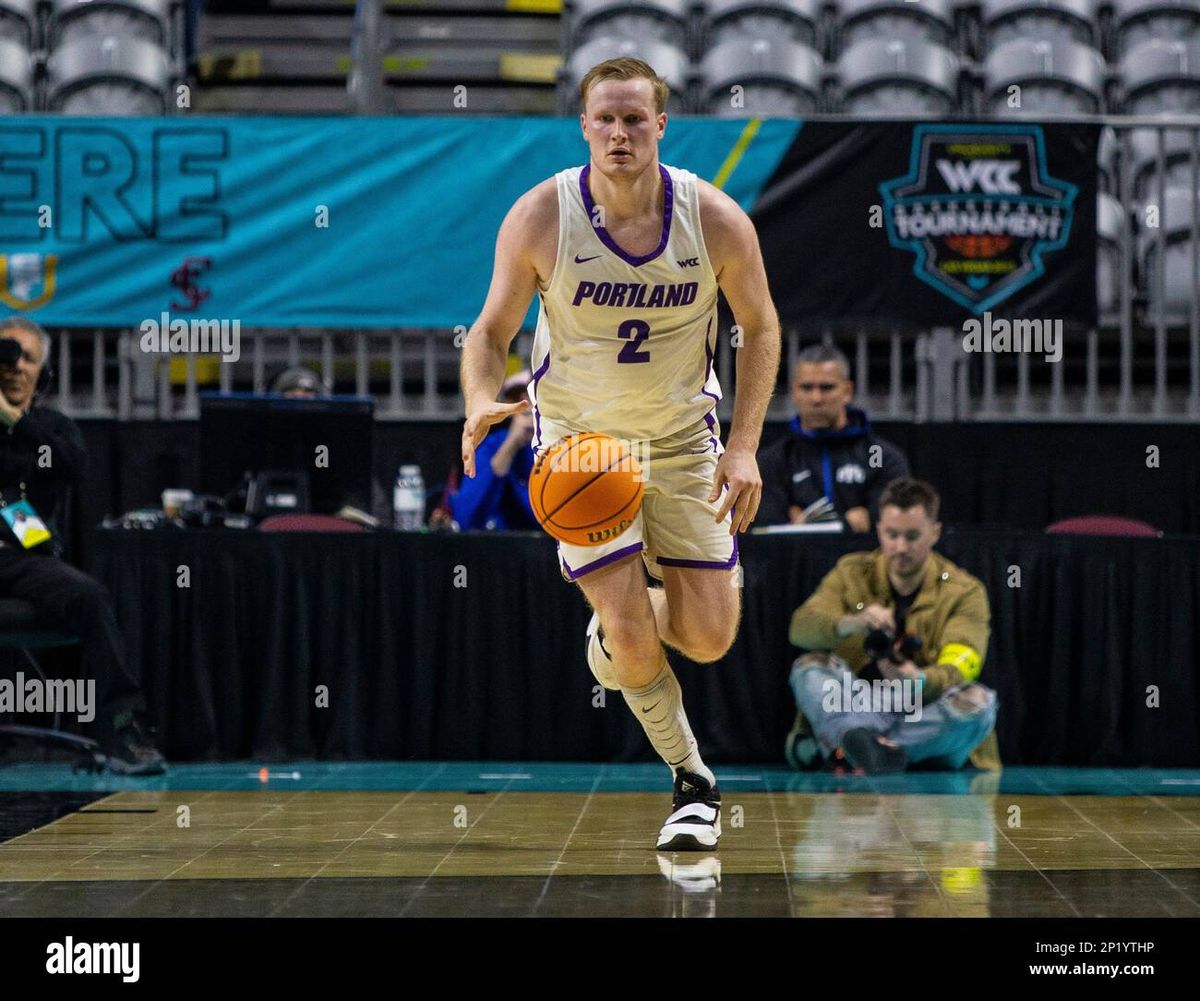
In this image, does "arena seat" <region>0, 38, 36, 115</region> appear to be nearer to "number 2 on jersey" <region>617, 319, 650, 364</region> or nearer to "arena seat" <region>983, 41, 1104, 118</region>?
"arena seat" <region>983, 41, 1104, 118</region>

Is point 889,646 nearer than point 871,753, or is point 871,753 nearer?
point 871,753

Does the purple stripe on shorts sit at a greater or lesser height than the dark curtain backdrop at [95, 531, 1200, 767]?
greater

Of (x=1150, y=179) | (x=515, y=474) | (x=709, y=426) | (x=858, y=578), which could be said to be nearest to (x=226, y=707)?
(x=515, y=474)

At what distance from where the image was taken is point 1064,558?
7727 millimetres

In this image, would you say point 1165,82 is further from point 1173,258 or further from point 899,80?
point 899,80

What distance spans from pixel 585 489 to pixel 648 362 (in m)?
0.53

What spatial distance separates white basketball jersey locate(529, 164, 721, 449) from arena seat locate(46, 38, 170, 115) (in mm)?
7099

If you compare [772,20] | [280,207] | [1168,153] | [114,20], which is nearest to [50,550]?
[280,207]

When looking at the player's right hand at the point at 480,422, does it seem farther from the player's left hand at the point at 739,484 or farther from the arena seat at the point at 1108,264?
the arena seat at the point at 1108,264

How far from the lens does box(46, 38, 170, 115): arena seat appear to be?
11.1 meters

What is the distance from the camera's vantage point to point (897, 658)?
720 centimetres

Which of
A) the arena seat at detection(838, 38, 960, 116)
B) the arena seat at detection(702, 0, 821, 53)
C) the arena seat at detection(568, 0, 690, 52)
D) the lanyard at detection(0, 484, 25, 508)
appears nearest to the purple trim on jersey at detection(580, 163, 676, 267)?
the lanyard at detection(0, 484, 25, 508)
